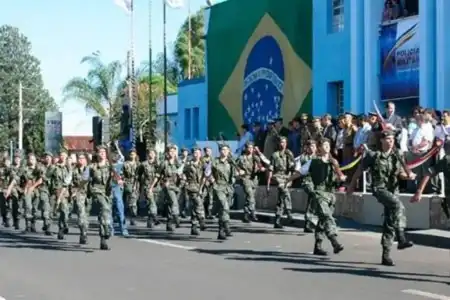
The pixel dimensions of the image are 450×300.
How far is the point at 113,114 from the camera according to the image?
61.7 m

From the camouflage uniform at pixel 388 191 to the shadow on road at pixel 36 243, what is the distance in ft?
18.0

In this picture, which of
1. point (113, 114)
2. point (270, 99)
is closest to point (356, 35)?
point (270, 99)

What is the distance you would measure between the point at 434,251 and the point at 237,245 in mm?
3442

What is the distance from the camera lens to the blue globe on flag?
33094 mm

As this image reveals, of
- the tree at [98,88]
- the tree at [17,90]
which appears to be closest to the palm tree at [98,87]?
the tree at [98,88]

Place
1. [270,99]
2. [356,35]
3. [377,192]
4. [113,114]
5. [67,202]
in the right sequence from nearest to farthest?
[377,192] < [67,202] < [356,35] < [270,99] < [113,114]

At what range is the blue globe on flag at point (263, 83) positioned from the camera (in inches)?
1303

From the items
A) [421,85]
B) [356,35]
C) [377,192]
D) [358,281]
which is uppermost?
[356,35]

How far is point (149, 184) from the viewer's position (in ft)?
68.5

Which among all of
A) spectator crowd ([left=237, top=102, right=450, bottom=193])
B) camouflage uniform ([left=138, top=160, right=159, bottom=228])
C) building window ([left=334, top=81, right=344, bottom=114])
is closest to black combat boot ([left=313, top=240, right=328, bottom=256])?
spectator crowd ([left=237, top=102, right=450, bottom=193])

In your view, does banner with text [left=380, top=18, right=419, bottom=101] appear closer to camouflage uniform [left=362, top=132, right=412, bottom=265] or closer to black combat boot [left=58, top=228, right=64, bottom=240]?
black combat boot [left=58, top=228, right=64, bottom=240]

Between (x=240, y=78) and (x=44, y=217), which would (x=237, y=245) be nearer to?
(x=44, y=217)

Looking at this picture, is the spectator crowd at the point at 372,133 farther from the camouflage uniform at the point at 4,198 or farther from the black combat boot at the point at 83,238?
the camouflage uniform at the point at 4,198

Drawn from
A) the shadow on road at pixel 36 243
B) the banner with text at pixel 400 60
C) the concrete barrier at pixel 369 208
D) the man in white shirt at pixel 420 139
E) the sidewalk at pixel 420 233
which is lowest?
the shadow on road at pixel 36 243
